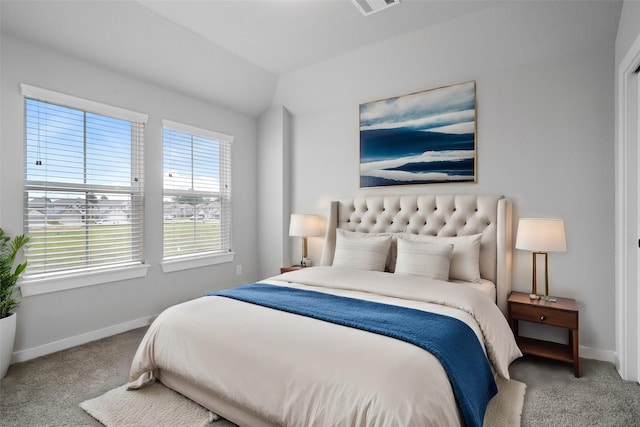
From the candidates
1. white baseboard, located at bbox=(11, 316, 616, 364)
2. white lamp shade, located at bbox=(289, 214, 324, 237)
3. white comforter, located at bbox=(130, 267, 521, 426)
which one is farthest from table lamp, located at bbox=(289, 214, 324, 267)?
white baseboard, located at bbox=(11, 316, 616, 364)

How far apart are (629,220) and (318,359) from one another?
2.38 metres

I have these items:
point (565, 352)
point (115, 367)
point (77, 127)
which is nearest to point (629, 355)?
point (565, 352)

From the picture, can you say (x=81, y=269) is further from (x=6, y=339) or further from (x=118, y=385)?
(x=118, y=385)

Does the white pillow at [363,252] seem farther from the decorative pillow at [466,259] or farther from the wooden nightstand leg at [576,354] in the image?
the wooden nightstand leg at [576,354]

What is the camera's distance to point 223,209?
4.25 meters

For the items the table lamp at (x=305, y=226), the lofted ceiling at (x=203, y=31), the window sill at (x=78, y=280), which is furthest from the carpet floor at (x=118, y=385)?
the lofted ceiling at (x=203, y=31)

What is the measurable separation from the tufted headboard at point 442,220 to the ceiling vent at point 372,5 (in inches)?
67.4

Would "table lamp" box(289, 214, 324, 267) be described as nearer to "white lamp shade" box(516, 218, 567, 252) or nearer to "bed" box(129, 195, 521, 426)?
"bed" box(129, 195, 521, 426)

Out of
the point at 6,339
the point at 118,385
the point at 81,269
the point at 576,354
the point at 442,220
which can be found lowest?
the point at 118,385

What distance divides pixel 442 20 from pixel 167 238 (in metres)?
3.45

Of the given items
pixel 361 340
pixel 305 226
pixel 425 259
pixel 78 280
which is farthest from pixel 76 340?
pixel 425 259

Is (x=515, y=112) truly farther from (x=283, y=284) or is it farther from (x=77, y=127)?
(x=77, y=127)

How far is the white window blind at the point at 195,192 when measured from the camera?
3.65 metres

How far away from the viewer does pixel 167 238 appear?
11.9ft
